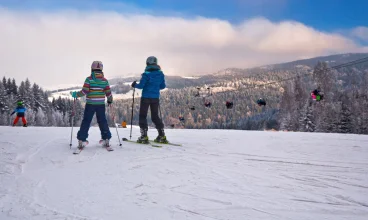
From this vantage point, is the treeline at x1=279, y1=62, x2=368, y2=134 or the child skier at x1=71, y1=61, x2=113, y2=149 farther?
the treeline at x1=279, y1=62, x2=368, y2=134

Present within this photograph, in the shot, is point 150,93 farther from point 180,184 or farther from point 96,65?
point 180,184

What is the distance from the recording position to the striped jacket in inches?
295

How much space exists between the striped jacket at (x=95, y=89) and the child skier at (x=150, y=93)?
97 cm

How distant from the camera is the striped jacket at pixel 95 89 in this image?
7.50 m

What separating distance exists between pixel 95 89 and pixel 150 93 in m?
1.67

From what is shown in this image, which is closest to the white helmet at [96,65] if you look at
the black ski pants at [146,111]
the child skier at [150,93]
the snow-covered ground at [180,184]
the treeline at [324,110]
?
the child skier at [150,93]

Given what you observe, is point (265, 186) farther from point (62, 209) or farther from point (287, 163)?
point (62, 209)

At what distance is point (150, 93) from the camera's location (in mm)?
8469

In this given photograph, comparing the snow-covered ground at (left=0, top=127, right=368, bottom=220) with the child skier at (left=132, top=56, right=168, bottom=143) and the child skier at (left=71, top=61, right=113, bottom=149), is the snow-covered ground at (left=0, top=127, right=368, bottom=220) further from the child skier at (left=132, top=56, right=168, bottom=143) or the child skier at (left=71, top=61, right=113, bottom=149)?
the child skier at (left=132, top=56, right=168, bottom=143)

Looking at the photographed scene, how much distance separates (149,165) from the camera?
5363mm

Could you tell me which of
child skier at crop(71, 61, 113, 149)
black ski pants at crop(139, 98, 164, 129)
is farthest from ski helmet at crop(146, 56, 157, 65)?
child skier at crop(71, 61, 113, 149)

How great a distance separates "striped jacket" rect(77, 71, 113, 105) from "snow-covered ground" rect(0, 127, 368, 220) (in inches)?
58.9

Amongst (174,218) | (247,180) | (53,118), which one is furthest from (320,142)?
(53,118)

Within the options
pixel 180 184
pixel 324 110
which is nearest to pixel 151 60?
pixel 180 184
